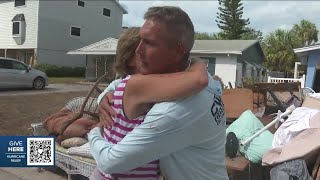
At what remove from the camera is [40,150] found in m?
6.07

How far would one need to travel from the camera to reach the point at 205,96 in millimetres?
1498

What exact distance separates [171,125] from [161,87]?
14 centimetres

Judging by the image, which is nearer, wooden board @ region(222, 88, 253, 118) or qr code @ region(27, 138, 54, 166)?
qr code @ region(27, 138, 54, 166)

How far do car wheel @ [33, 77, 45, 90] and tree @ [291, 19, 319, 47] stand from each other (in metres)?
25.5

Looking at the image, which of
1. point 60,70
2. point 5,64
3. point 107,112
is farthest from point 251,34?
point 107,112

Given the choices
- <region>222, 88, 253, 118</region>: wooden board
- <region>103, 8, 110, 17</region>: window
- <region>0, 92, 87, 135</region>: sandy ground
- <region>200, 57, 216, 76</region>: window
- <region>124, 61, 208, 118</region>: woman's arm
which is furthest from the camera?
<region>103, 8, 110, 17</region>: window

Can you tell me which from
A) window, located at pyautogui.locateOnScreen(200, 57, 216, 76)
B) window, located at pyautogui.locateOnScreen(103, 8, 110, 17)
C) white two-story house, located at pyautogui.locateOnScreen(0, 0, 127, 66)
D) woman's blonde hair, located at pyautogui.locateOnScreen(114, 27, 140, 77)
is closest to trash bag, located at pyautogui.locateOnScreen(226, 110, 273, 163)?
woman's blonde hair, located at pyautogui.locateOnScreen(114, 27, 140, 77)

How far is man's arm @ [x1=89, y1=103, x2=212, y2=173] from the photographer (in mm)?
1429

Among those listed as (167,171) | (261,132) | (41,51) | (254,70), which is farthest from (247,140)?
(41,51)

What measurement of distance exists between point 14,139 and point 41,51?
27941mm

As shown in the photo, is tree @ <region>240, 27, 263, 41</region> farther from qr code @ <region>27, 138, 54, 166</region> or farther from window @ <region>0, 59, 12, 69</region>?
qr code @ <region>27, 138, 54, 166</region>

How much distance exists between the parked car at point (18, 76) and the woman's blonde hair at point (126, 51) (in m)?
17.3
